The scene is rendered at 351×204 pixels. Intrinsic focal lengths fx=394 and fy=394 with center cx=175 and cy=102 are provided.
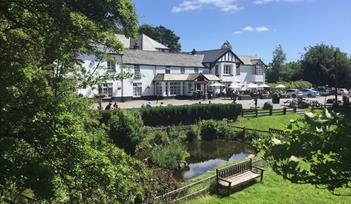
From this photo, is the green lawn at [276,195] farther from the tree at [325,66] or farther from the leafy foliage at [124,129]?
the tree at [325,66]

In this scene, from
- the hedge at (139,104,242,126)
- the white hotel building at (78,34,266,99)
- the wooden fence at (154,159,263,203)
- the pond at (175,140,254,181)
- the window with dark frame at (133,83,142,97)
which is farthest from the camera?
the window with dark frame at (133,83,142,97)

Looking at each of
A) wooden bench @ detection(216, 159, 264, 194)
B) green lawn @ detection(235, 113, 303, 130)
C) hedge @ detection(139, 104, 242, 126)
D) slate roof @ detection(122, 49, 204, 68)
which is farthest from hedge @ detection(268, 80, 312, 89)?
wooden bench @ detection(216, 159, 264, 194)

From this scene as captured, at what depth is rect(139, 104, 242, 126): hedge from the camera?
107 feet

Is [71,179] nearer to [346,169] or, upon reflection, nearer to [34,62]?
[34,62]

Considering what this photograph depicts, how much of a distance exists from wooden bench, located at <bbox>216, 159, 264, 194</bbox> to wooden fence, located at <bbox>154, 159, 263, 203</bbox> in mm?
520

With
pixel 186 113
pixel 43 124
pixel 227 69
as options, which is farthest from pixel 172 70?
pixel 43 124

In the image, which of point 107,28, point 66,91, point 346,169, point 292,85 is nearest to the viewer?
point 346,169

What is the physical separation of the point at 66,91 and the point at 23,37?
107 inches

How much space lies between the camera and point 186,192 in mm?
15516

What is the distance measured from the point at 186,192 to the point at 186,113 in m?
19.6

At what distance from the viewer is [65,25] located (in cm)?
721

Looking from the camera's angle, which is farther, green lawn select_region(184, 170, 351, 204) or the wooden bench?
the wooden bench

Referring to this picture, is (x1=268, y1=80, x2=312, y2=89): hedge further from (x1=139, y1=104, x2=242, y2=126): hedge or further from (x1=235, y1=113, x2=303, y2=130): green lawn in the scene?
(x1=139, y1=104, x2=242, y2=126): hedge

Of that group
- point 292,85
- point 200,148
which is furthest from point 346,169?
point 292,85
